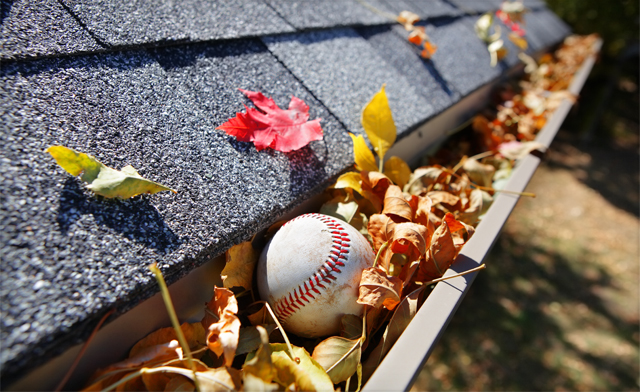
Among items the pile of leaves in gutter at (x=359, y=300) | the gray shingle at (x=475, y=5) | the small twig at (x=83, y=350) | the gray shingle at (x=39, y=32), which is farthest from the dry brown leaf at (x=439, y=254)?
the gray shingle at (x=475, y=5)

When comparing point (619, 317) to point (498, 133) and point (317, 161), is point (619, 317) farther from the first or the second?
point (317, 161)

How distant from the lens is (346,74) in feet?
5.44

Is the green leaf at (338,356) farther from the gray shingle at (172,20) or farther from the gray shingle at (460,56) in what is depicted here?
the gray shingle at (460,56)

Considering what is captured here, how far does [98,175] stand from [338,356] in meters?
0.71

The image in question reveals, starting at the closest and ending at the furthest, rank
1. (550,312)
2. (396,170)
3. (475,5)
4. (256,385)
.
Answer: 1. (256,385)
2. (396,170)
3. (550,312)
4. (475,5)

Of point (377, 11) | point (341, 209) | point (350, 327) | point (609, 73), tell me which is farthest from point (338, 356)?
point (609, 73)

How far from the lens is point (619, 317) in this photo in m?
3.25

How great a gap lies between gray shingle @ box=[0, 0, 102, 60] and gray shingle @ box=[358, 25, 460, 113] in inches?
52.1

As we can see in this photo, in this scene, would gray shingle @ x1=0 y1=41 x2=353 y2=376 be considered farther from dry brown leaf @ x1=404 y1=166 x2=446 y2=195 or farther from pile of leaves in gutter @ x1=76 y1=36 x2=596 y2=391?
dry brown leaf @ x1=404 y1=166 x2=446 y2=195

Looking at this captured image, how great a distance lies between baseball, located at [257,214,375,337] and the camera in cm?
104

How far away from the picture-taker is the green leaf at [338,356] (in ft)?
3.15

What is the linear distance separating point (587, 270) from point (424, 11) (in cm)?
289

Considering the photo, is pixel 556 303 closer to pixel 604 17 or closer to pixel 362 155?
pixel 362 155

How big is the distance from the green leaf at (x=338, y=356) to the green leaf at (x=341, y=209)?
15.4 inches
